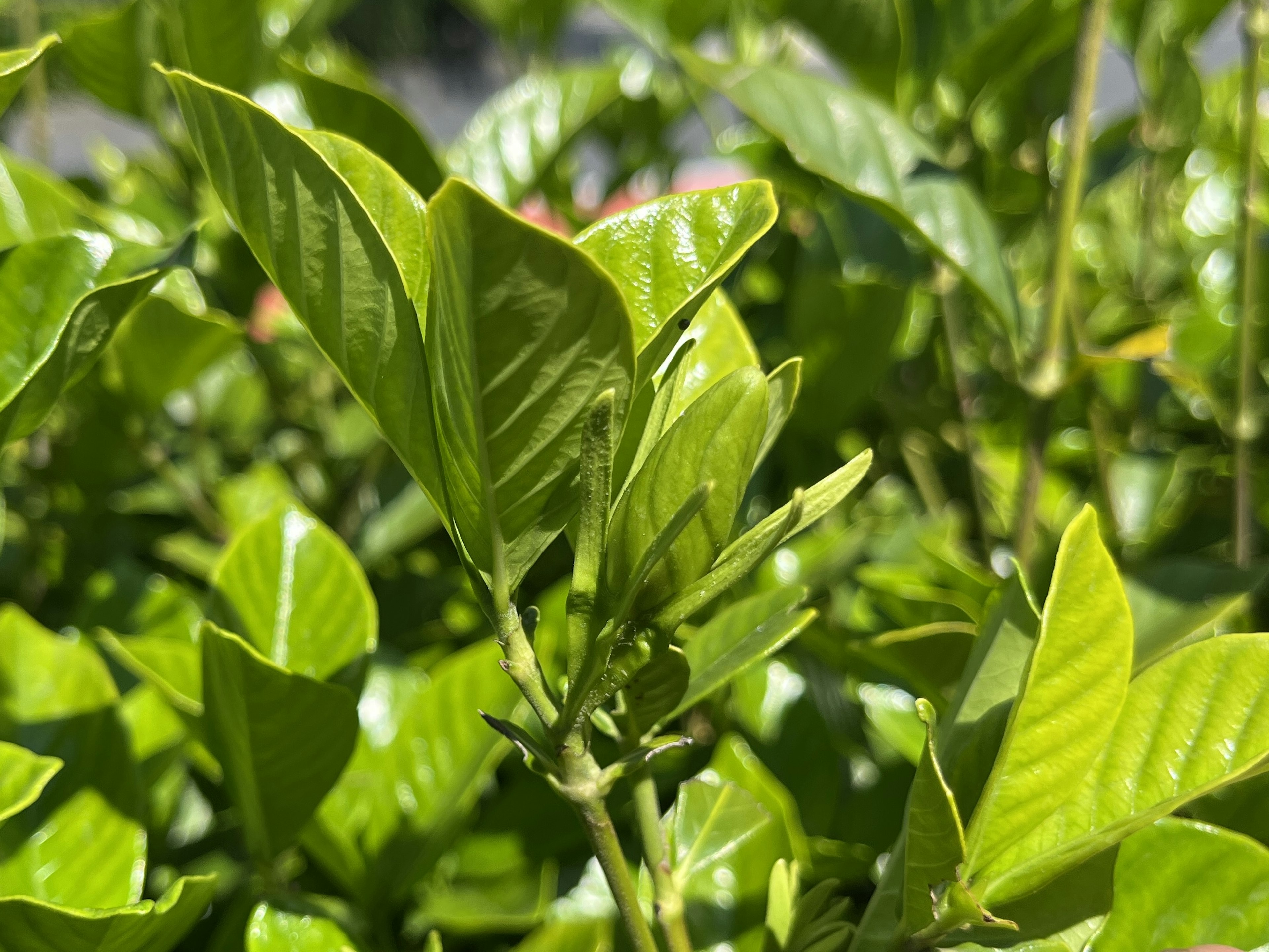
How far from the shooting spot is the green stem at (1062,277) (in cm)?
67

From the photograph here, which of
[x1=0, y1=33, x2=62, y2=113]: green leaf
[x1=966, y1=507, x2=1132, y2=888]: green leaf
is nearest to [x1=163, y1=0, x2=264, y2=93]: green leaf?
[x1=0, y1=33, x2=62, y2=113]: green leaf

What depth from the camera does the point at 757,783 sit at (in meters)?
0.57

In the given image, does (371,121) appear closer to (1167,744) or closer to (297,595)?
(297,595)

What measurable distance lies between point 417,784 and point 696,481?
1.21 feet

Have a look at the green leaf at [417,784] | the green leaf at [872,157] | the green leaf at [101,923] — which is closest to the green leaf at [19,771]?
the green leaf at [101,923]

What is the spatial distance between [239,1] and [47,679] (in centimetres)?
50

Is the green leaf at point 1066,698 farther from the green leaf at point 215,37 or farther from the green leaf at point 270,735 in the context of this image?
the green leaf at point 215,37

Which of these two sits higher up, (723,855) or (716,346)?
(716,346)

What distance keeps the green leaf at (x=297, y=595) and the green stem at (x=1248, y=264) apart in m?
0.58

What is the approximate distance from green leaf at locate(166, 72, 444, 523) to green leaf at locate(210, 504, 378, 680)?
25 centimetres

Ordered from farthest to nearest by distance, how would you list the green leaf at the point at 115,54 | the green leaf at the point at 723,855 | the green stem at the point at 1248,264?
the green leaf at the point at 115,54
the green stem at the point at 1248,264
the green leaf at the point at 723,855

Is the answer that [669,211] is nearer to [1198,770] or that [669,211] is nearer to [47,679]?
[1198,770]

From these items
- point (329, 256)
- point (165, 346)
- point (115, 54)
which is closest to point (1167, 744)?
point (329, 256)

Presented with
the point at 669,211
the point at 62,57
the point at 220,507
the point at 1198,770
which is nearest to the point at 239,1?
the point at 62,57
